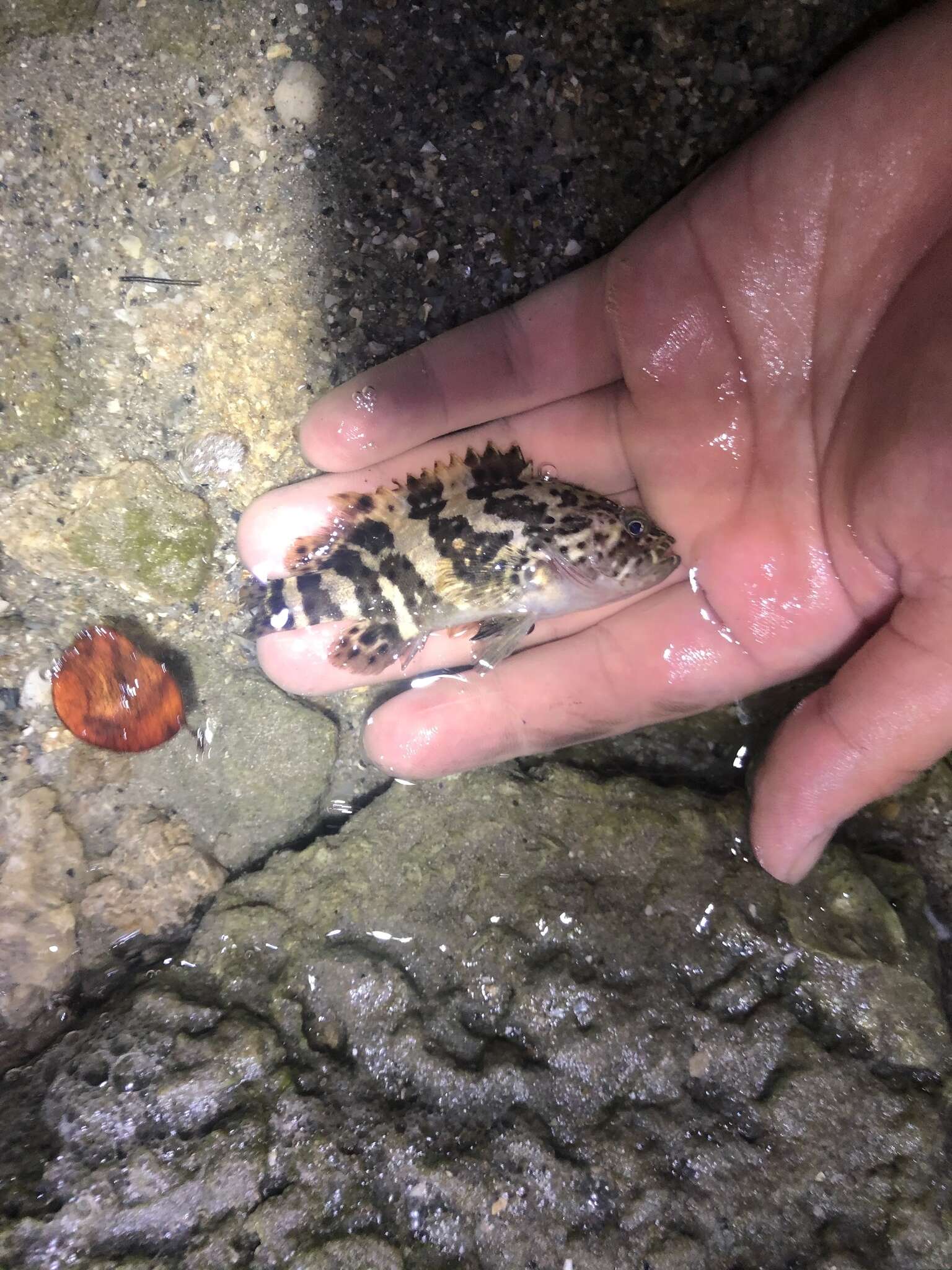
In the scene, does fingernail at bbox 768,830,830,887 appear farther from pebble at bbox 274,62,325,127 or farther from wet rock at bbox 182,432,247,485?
pebble at bbox 274,62,325,127

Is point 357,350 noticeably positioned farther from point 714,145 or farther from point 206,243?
point 714,145

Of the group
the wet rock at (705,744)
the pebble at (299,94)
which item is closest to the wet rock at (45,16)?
the pebble at (299,94)

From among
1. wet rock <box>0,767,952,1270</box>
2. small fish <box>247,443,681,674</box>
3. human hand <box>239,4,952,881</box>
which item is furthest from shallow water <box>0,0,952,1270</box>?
small fish <box>247,443,681,674</box>

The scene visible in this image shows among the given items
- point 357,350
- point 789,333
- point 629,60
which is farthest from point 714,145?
point 357,350

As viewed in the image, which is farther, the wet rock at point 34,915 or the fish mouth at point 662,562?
the fish mouth at point 662,562

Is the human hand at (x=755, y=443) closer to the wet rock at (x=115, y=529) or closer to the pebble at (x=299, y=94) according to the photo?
the wet rock at (x=115, y=529)
